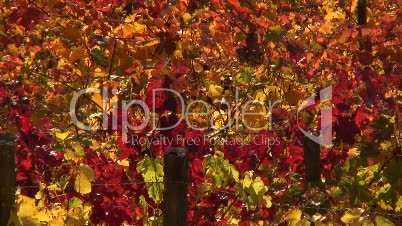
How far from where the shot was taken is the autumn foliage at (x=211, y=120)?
3477 mm

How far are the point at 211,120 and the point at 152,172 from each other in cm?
104

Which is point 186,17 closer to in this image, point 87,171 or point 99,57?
point 99,57

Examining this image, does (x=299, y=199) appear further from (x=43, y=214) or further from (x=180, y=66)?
(x=43, y=214)

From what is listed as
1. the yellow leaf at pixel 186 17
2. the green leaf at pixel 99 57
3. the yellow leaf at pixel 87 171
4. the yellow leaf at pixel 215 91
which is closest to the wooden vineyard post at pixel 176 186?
the yellow leaf at pixel 87 171

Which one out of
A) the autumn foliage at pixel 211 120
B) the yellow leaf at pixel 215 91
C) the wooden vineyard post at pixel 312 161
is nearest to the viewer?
the autumn foliage at pixel 211 120

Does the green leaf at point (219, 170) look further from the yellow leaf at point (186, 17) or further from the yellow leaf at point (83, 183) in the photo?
the yellow leaf at point (186, 17)

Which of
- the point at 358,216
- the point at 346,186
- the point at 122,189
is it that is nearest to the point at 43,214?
the point at 122,189

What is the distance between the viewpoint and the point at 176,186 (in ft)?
9.61

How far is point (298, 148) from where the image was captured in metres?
3.97

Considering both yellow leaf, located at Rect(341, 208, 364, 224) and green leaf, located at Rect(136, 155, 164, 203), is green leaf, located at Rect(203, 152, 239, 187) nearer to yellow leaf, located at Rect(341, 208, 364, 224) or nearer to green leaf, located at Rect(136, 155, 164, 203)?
green leaf, located at Rect(136, 155, 164, 203)

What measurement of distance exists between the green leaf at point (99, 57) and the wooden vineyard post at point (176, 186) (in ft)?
3.92

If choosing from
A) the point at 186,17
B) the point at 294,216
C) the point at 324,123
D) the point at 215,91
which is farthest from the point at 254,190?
the point at 186,17

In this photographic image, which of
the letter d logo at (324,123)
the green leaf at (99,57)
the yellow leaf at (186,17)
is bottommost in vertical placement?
the letter d logo at (324,123)

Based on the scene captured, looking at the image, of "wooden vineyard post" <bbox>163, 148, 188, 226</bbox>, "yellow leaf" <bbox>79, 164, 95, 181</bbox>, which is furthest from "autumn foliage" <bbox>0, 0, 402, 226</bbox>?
"wooden vineyard post" <bbox>163, 148, 188, 226</bbox>
